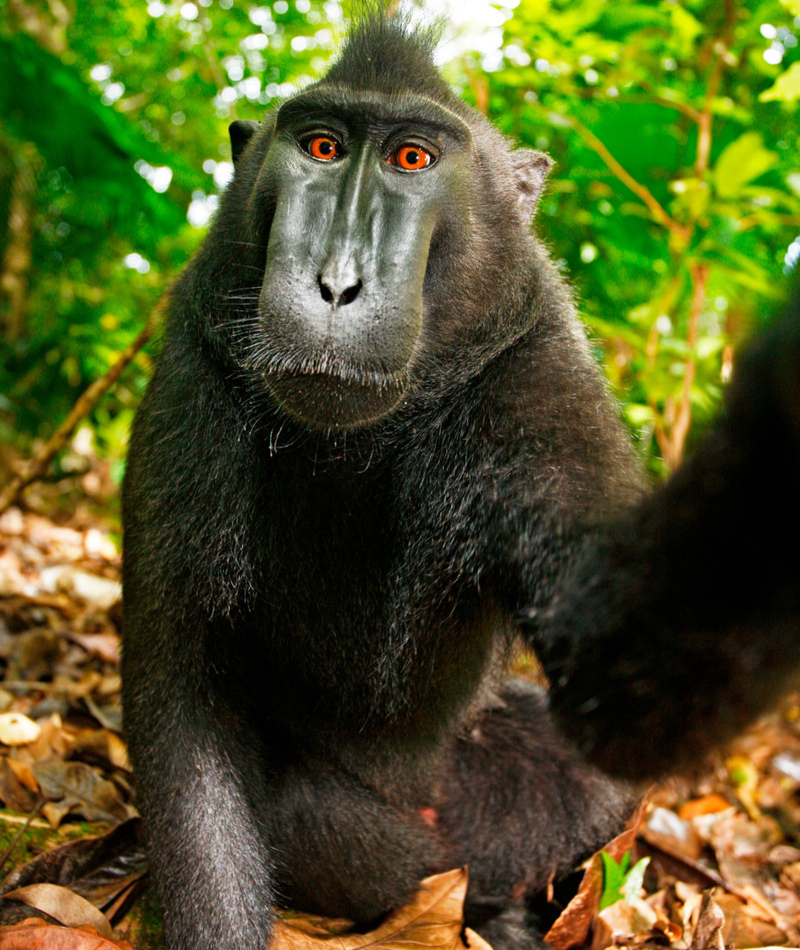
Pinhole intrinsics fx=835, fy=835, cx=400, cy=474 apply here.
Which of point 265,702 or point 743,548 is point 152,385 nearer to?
point 265,702

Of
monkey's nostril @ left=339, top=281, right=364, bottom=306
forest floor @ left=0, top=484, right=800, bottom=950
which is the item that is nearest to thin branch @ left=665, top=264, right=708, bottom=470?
forest floor @ left=0, top=484, right=800, bottom=950

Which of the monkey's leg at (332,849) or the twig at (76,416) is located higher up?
the twig at (76,416)

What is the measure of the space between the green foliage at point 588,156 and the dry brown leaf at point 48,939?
7.32 feet

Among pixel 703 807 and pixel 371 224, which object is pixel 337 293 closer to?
pixel 371 224

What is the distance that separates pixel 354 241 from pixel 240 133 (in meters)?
1.05

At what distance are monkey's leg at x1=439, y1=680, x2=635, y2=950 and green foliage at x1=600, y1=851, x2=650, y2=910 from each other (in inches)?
9.2

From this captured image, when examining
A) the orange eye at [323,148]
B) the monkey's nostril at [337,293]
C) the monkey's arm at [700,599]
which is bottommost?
the monkey's arm at [700,599]

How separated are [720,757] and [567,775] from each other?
1648mm

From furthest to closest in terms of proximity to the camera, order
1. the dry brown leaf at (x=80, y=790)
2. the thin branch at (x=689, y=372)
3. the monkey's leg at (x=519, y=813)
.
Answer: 1. the thin branch at (x=689, y=372)
2. the monkey's leg at (x=519, y=813)
3. the dry brown leaf at (x=80, y=790)

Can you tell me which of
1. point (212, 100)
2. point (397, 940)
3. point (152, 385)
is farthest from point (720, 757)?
point (212, 100)

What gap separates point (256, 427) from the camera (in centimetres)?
239

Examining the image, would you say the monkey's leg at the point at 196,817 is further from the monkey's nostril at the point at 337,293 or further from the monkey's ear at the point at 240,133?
the monkey's ear at the point at 240,133

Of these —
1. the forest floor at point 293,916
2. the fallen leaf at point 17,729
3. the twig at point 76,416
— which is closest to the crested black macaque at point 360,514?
the forest floor at point 293,916

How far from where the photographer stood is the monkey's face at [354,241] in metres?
2.05
